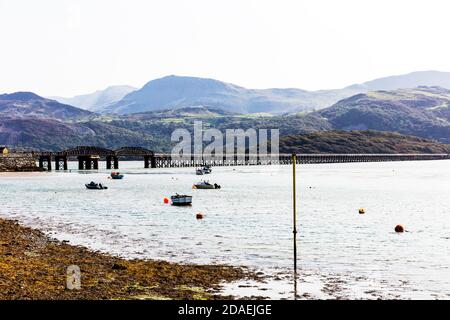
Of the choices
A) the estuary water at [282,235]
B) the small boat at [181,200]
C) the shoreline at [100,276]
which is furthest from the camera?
the small boat at [181,200]

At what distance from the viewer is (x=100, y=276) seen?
43.5 meters

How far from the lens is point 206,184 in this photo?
569ft

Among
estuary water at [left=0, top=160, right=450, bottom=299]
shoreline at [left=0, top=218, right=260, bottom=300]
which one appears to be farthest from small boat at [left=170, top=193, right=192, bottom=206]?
shoreline at [left=0, top=218, right=260, bottom=300]

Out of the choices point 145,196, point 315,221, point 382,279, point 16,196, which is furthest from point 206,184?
point 382,279

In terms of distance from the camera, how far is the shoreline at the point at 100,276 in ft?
124

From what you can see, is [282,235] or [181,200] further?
[181,200]

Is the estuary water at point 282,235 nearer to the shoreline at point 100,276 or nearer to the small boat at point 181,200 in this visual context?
the small boat at point 181,200

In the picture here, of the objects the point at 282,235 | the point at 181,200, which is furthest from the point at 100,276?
the point at 181,200

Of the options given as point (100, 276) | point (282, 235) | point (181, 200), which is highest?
point (181, 200)

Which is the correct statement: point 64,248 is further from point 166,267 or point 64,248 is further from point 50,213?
point 50,213

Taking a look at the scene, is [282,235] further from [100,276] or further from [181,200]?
[181,200]

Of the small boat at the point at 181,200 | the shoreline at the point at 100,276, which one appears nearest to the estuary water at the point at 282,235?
the small boat at the point at 181,200

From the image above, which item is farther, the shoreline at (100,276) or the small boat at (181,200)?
the small boat at (181,200)
